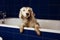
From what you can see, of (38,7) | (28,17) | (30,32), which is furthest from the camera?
(38,7)

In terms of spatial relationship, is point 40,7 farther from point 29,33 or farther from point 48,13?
point 29,33

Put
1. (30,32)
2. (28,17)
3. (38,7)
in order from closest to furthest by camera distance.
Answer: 1. (30,32)
2. (28,17)
3. (38,7)

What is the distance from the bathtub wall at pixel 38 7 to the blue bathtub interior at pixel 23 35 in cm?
97

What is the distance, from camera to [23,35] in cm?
235

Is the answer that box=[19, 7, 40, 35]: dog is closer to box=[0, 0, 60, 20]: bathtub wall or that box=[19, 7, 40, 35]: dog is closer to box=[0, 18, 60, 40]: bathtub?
box=[0, 18, 60, 40]: bathtub

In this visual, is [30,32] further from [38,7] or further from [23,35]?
[38,7]

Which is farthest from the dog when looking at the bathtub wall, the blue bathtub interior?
the bathtub wall

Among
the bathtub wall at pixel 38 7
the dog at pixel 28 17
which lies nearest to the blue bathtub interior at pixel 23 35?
the dog at pixel 28 17

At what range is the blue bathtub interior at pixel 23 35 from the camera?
6.84ft

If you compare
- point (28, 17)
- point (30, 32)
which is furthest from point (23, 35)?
point (28, 17)

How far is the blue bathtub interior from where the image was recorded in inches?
82.1

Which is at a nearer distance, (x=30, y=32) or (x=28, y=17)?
(x=30, y=32)

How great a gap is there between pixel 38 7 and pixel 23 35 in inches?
43.3

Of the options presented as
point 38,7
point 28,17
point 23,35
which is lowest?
point 23,35
